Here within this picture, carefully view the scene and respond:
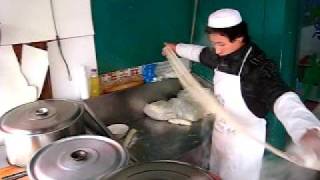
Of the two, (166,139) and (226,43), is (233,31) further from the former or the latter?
(166,139)

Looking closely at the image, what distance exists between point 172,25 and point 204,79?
0.34 metres

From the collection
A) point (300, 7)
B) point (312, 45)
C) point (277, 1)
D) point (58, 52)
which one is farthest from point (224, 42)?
point (312, 45)

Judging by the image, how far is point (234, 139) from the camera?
1649mm

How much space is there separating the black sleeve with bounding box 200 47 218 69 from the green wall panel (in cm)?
34

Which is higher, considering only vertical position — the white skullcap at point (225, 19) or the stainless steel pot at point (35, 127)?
the white skullcap at point (225, 19)

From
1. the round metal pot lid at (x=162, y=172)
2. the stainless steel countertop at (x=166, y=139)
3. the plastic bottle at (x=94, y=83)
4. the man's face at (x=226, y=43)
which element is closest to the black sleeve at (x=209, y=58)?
the man's face at (x=226, y=43)

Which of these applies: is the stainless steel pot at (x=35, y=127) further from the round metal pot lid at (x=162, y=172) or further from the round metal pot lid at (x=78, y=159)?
the round metal pot lid at (x=162, y=172)

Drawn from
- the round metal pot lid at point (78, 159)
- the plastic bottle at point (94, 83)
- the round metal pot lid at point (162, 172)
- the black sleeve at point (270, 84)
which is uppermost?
the black sleeve at point (270, 84)

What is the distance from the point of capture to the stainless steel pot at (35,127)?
135 centimetres

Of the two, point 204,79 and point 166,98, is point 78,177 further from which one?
point 204,79

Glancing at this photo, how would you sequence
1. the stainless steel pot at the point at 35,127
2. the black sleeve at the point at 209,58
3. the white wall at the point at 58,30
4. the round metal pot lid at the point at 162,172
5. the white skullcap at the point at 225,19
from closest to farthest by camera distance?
the round metal pot lid at the point at 162,172 < the stainless steel pot at the point at 35,127 < the white skullcap at the point at 225,19 < the white wall at the point at 58,30 < the black sleeve at the point at 209,58

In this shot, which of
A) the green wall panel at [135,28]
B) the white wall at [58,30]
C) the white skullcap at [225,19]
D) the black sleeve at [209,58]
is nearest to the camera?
the white skullcap at [225,19]

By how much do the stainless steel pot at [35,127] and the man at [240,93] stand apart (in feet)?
1.97

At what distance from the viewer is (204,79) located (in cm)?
214
